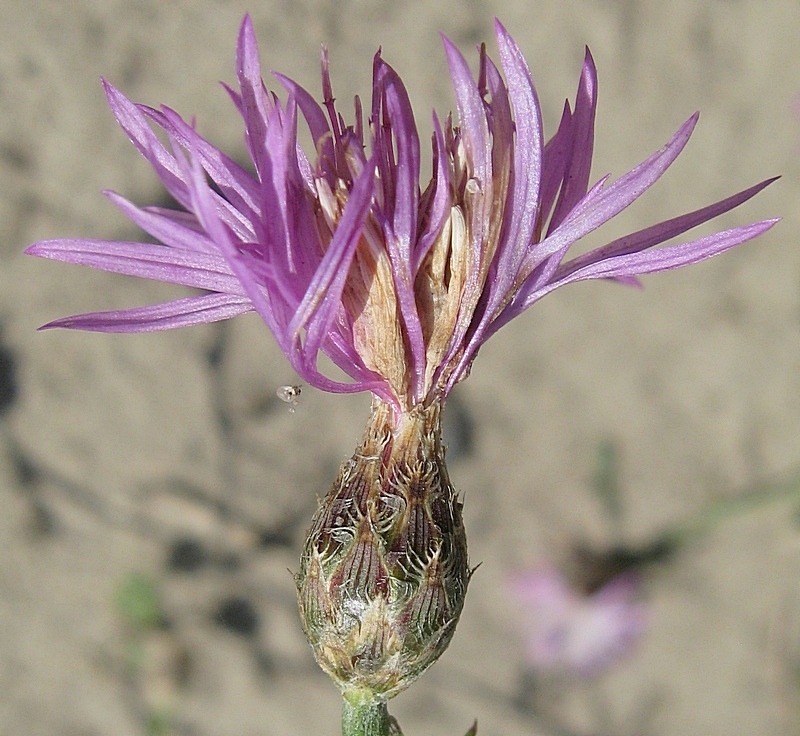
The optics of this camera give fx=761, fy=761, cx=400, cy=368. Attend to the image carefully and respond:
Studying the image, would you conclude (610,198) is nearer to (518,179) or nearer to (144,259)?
(518,179)

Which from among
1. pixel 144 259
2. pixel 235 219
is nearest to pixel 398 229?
pixel 235 219

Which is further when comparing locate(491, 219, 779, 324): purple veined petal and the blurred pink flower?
the blurred pink flower

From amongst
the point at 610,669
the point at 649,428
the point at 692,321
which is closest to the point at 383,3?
the point at 692,321

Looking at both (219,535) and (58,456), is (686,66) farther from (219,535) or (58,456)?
(58,456)

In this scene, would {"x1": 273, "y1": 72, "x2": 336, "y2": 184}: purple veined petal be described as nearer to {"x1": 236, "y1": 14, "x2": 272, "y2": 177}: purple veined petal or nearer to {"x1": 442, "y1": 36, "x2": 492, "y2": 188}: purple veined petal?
{"x1": 236, "y1": 14, "x2": 272, "y2": 177}: purple veined petal

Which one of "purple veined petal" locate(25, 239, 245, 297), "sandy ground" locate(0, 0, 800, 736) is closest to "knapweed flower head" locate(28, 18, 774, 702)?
"purple veined petal" locate(25, 239, 245, 297)

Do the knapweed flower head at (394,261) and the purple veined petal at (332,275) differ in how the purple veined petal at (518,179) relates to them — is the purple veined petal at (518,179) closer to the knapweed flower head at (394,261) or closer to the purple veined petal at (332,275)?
the knapweed flower head at (394,261)
